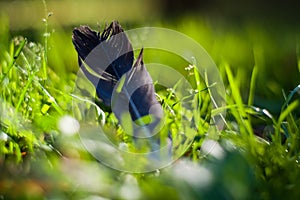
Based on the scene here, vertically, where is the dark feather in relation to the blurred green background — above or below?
above

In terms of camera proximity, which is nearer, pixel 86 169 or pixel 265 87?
pixel 86 169

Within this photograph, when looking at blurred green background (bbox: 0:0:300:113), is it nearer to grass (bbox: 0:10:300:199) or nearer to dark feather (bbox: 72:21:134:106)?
dark feather (bbox: 72:21:134:106)

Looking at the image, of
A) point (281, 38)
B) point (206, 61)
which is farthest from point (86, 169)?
point (281, 38)

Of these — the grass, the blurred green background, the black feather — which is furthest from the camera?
the blurred green background

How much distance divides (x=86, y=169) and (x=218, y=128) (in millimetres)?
299

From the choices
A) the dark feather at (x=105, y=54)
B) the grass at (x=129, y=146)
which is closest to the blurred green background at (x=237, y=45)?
the dark feather at (x=105, y=54)

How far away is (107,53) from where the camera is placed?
3.65 ft

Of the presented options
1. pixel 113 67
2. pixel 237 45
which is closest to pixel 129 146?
pixel 113 67

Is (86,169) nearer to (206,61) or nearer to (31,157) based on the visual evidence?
(31,157)

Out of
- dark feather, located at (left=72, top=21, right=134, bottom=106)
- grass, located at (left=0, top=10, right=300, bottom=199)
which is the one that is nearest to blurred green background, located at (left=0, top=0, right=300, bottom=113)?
dark feather, located at (left=72, top=21, right=134, bottom=106)

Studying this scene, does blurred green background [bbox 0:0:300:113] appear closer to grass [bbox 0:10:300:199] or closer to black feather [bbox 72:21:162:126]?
black feather [bbox 72:21:162:126]

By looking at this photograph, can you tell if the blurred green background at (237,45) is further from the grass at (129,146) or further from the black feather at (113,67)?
the grass at (129,146)

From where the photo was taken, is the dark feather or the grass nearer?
the grass

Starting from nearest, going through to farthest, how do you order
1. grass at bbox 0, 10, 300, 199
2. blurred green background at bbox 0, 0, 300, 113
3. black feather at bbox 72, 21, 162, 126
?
grass at bbox 0, 10, 300, 199
black feather at bbox 72, 21, 162, 126
blurred green background at bbox 0, 0, 300, 113
